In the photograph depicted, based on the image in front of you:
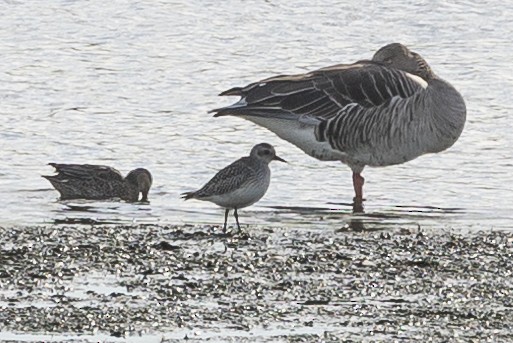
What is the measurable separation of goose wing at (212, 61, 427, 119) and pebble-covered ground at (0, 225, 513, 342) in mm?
2831

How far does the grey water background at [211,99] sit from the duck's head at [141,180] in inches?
6.5

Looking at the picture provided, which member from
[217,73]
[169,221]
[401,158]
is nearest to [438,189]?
[401,158]

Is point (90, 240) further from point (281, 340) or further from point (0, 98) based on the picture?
point (0, 98)

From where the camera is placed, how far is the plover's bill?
45.2 feet

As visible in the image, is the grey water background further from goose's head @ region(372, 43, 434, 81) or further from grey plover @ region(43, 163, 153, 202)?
goose's head @ region(372, 43, 434, 81)

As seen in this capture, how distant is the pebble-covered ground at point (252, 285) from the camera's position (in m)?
7.69

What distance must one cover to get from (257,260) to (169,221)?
220cm

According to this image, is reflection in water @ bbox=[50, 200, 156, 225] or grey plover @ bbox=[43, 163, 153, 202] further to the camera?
grey plover @ bbox=[43, 163, 153, 202]

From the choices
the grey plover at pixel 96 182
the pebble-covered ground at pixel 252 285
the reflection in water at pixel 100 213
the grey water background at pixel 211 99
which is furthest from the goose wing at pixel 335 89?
the pebble-covered ground at pixel 252 285

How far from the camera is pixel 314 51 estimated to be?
1911cm

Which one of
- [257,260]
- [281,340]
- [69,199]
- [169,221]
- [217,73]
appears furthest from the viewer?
[217,73]

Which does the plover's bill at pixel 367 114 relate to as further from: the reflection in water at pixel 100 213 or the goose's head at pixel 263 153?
the goose's head at pixel 263 153

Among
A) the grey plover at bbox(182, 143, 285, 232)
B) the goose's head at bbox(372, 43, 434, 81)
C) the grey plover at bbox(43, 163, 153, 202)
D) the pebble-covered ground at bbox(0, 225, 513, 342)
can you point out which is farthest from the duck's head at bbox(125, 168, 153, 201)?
the goose's head at bbox(372, 43, 434, 81)

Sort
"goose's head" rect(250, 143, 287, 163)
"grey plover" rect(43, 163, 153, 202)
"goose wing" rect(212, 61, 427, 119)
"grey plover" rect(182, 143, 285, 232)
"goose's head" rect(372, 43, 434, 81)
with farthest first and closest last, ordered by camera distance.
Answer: "goose's head" rect(372, 43, 434, 81)
"goose wing" rect(212, 61, 427, 119)
"grey plover" rect(43, 163, 153, 202)
"goose's head" rect(250, 143, 287, 163)
"grey plover" rect(182, 143, 285, 232)
